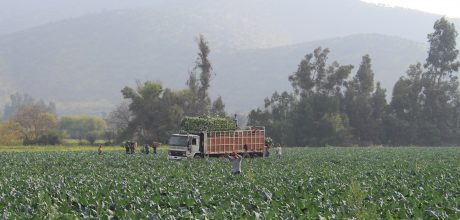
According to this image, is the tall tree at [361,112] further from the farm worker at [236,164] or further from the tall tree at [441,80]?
the farm worker at [236,164]

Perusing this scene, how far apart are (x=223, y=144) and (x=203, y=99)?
53738 mm

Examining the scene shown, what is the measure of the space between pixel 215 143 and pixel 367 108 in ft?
206

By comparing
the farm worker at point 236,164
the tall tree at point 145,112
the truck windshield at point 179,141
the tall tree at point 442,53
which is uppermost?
the tall tree at point 442,53

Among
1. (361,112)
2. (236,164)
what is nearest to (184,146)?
(236,164)

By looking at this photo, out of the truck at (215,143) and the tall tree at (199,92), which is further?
the tall tree at (199,92)

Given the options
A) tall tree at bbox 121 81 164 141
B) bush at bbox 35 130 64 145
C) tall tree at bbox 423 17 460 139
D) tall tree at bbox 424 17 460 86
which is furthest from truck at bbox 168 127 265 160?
tall tree at bbox 424 17 460 86

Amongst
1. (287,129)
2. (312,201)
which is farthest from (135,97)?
(312,201)

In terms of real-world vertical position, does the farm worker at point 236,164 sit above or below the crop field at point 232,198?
above

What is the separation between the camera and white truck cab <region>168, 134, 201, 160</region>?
45938mm

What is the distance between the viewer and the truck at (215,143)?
46.2 meters

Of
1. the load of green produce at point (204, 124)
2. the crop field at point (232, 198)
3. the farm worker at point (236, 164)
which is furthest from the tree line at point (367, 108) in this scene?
the crop field at point (232, 198)

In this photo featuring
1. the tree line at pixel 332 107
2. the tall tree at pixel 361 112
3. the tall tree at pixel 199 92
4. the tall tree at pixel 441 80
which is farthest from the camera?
the tall tree at pixel 441 80

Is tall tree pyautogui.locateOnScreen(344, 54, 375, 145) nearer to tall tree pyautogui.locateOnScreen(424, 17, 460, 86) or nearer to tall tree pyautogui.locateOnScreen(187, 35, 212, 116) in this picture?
tall tree pyautogui.locateOnScreen(424, 17, 460, 86)

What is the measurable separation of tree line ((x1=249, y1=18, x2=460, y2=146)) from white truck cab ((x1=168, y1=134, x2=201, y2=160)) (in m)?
56.1
